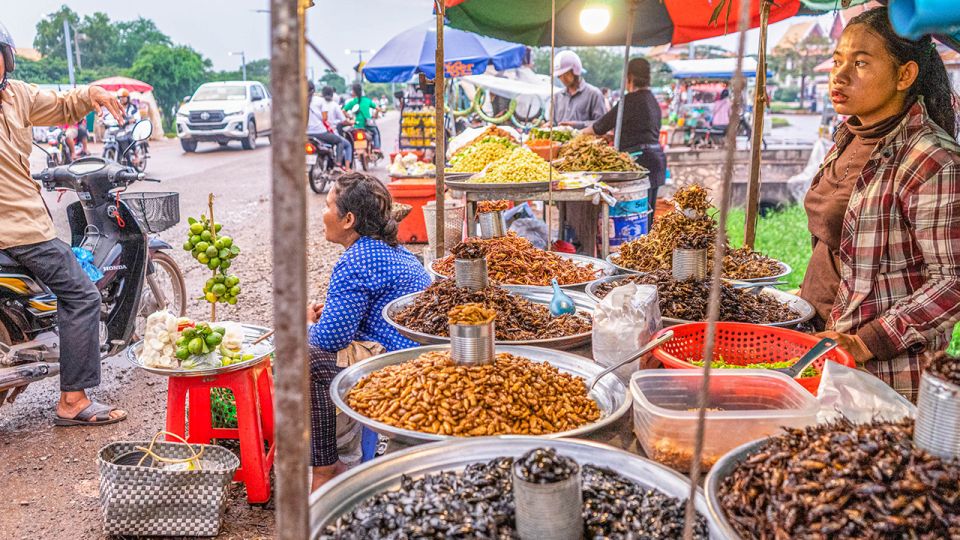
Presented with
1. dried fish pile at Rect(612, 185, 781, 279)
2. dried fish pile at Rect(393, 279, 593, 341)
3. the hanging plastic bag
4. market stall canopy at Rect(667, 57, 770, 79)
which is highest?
market stall canopy at Rect(667, 57, 770, 79)

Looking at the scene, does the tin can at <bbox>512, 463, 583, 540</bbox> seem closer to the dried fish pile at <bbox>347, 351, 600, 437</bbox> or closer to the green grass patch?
the dried fish pile at <bbox>347, 351, 600, 437</bbox>

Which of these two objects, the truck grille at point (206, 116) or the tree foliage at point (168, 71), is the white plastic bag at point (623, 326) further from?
the tree foliage at point (168, 71)

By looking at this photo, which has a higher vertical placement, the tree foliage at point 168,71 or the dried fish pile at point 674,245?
the tree foliage at point 168,71

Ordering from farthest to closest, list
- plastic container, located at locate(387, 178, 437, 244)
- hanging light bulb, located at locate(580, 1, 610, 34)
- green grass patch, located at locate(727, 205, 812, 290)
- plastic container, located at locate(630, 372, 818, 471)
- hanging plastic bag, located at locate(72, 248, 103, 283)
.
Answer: plastic container, located at locate(387, 178, 437, 244) < green grass patch, located at locate(727, 205, 812, 290) < hanging light bulb, located at locate(580, 1, 610, 34) < hanging plastic bag, located at locate(72, 248, 103, 283) < plastic container, located at locate(630, 372, 818, 471)

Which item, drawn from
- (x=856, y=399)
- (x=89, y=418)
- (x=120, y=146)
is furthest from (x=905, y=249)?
(x=120, y=146)

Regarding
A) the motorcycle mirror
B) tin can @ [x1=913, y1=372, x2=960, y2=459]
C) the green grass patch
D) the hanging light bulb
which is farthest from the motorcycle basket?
the green grass patch

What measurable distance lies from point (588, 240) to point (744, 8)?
5672 millimetres

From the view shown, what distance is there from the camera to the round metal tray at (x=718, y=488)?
120cm

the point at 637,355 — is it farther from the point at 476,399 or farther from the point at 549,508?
the point at 549,508

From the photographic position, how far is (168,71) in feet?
131

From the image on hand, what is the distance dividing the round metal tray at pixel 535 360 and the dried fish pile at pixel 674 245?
45.0 inches

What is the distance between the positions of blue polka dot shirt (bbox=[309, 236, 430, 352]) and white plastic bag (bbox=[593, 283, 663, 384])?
3.64ft

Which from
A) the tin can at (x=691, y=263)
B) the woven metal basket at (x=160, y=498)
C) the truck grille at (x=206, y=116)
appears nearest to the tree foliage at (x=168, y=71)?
the truck grille at (x=206, y=116)

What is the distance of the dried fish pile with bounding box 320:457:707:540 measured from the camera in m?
1.30
